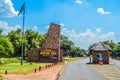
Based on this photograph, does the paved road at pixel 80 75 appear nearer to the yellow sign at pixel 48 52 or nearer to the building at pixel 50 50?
the building at pixel 50 50

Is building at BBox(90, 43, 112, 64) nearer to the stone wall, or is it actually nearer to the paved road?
the stone wall

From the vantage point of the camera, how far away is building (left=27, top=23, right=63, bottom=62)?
298ft

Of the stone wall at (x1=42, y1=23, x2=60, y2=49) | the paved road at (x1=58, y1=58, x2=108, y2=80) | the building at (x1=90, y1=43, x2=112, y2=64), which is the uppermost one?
the stone wall at (x1=42, y1=23, x2=60, y2=49)

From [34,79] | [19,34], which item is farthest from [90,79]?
[19,34]

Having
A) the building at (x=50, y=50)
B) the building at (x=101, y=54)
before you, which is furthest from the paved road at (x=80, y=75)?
the building at (x=50, y=50)

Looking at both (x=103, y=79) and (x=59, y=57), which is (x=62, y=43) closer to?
(x=59, y=57)

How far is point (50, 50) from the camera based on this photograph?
9150 cm

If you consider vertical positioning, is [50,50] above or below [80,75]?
above

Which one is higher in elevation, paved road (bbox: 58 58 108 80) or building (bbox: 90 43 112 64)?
building (bbox: 90 43 112 64)

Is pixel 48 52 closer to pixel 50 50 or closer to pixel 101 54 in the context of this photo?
pixel 50 50

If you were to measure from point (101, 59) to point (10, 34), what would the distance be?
152 feet

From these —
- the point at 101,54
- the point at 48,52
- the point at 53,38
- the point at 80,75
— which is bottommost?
the point at 80,75

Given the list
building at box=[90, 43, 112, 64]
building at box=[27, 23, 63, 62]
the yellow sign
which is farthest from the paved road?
the yellow sign

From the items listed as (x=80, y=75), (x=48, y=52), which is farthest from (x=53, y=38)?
(x=80, y=75)
